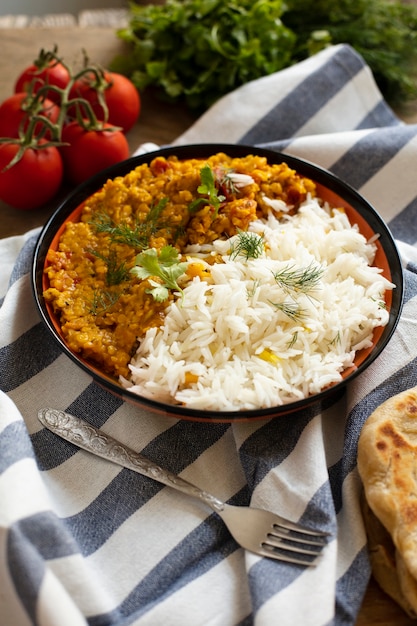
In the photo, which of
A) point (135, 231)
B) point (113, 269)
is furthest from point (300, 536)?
point (135, 231)

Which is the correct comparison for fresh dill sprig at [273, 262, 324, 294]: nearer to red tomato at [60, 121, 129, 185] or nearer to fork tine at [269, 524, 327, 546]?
fork tine at [269, 524, 327, 546]

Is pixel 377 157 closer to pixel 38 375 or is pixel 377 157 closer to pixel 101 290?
pixel 101 290

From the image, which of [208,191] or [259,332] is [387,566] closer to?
[259,332]

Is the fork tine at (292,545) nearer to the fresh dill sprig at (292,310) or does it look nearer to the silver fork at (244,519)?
the silver fork at (244,519)

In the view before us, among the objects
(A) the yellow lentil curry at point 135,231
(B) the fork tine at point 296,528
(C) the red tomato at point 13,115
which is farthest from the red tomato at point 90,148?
(B) the fork tine at point 296,528

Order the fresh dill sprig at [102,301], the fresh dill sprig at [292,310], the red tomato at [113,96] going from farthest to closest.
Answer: the red tomato at [113,96]
the fresh dill sprig at [102,301]
the fresh dill sprig at [292,310]

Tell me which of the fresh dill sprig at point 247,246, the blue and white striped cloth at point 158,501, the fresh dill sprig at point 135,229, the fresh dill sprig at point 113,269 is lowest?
the blue and white striped cloth at point 158,501
